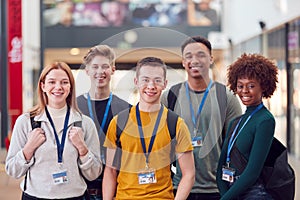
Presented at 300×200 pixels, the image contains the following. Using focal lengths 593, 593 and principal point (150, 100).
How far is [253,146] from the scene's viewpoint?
272cm

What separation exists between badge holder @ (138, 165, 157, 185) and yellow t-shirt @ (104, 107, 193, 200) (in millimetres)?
14

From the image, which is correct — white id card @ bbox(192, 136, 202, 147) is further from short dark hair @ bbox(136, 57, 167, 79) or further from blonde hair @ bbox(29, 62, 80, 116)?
blonde hair @ bbox(29, 62, 80, 116)

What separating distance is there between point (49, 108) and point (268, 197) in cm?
112

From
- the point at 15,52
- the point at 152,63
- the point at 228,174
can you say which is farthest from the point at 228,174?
the point at 15,52

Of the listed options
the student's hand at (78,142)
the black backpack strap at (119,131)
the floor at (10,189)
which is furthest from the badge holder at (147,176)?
the floor at (10,189)

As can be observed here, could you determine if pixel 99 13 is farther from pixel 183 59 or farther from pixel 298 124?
pixel 183 59

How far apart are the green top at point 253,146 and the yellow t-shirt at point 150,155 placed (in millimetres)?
264

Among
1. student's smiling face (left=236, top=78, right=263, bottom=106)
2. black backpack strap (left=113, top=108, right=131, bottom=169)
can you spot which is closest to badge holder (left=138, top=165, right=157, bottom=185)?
black backpack strap (left=113, top=108, right=131, bottom=169)

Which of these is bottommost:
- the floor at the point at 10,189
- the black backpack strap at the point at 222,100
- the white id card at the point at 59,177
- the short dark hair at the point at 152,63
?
the floor at the point at 10,189

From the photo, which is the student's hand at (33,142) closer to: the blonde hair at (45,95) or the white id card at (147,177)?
the blonde hair at (45,95)

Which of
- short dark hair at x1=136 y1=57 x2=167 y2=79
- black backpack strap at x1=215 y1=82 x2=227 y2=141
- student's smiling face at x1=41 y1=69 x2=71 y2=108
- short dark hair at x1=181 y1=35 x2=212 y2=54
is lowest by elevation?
black backpack strap at x1=215 y1=82 x2=227 y2=141

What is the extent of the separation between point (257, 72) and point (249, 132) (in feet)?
0.95

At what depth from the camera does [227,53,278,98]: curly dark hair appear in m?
2.82

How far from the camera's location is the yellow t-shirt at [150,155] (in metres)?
2.72
